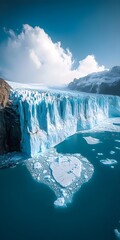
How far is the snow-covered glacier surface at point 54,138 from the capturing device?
279 inches

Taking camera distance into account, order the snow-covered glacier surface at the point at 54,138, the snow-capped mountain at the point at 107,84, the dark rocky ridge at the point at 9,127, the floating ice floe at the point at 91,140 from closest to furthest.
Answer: the snow-covered glacier surface at the point at 54,138 < the dark rocky ridge at the point at 9,127 < the floating ice floe at the point at 91,140 < the snow-capped mountain at the point at 107,84

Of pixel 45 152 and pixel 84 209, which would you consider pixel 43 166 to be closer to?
pixel 45 152

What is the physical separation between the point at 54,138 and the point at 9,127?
12.6ft

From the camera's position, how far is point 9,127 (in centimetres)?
1012

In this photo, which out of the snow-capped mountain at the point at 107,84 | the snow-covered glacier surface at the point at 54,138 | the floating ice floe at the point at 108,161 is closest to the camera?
the snow-covered glacier surface at the point at 54,138

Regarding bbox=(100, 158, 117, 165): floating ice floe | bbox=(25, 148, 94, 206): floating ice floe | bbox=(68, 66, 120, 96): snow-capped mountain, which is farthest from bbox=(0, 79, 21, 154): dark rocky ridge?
bbox=(68, 66, 120, 96): snow-capped mountain

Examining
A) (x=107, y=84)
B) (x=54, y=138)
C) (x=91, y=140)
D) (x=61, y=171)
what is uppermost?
(x=107, y=84)

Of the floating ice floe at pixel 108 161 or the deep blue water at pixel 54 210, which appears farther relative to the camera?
the floating ice floe at pixel 108 161

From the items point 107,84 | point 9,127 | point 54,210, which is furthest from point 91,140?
point 107,84

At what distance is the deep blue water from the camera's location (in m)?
4.54

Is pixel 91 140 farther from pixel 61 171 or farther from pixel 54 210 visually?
pixel 54 210

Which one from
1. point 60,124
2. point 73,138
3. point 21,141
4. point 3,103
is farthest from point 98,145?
point 3,103

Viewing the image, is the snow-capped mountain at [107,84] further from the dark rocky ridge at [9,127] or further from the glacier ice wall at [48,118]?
the dark rocky ridge at [9,127]

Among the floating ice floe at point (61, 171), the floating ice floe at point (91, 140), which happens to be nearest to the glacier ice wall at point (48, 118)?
the floating ice floe at point (61, 171)
